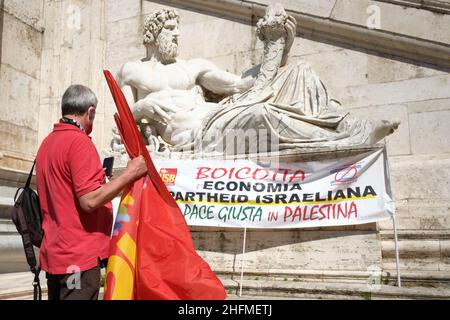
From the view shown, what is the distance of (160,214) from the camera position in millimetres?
2570

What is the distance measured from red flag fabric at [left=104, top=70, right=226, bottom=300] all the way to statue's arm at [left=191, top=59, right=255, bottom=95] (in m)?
3.70

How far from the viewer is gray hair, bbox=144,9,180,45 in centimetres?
643

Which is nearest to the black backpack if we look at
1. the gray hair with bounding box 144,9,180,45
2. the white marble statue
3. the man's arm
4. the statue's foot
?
the man's arm

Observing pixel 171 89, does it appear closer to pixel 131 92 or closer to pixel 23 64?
pixel 131 92

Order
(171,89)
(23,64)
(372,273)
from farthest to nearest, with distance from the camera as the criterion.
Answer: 1. (23,64)
2. (171,89)
3. (372,273)

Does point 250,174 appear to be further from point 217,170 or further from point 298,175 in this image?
point 298,175

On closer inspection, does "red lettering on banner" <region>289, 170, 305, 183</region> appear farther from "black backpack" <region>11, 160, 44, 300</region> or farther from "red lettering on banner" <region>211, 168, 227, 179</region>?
"black backpack" <region>11, 160, 44, 300</region>

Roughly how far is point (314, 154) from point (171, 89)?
7.74 feet

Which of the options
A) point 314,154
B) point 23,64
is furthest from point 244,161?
point 23,64

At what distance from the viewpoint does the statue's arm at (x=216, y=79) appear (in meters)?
6.19

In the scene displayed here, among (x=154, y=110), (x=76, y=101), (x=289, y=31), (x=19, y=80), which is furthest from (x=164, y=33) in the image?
(x=76, y=101)

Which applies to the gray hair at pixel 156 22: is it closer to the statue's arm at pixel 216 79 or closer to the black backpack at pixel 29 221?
the statue's arm at pixel 216 79

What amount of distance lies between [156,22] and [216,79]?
1135 millimetres

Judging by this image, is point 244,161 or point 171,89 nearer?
point 244,161
